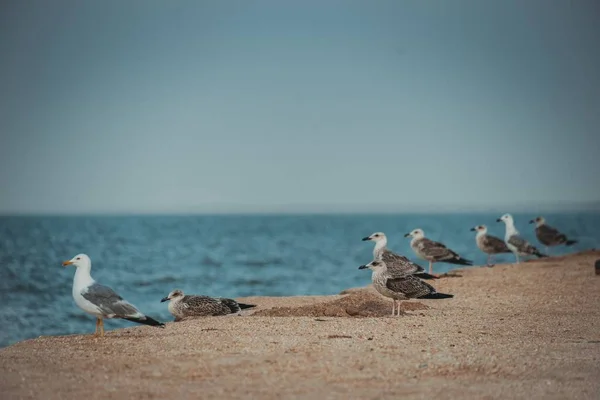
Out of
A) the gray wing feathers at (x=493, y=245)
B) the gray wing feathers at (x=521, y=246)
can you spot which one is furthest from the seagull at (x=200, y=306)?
the gray wing feathers at (x=521, y=246)

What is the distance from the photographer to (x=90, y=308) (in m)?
10.4

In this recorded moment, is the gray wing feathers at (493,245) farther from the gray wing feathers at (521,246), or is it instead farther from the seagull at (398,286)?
the seagull at (398,286)

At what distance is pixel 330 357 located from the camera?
8.26 metres

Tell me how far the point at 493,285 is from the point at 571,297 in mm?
2300

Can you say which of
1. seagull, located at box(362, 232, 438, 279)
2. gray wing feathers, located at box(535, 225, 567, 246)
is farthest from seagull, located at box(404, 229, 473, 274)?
gray wing feathers, located at box(535, 225, 567, 246)

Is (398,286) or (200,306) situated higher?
(398,286)

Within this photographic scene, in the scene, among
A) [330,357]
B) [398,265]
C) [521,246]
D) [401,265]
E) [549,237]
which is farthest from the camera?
[549,237]

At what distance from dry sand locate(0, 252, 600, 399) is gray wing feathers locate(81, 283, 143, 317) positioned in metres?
0.32

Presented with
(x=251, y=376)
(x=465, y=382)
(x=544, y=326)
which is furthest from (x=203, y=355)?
(x=544, y=326)

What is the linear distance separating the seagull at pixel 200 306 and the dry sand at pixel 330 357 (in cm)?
78

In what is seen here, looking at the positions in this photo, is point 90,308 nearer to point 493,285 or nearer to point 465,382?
point 465,382

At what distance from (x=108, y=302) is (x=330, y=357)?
3418 millimetres

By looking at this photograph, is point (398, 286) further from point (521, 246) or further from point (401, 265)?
point (521, 246)

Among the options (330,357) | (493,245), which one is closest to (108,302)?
(330,357)
